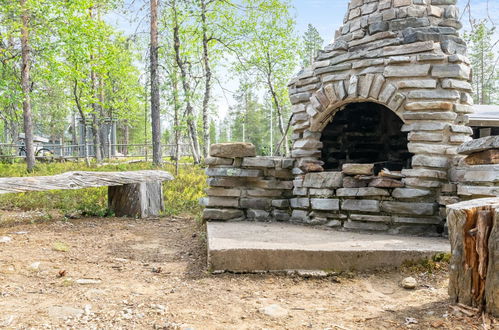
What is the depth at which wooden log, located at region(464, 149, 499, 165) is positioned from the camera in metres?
4.18

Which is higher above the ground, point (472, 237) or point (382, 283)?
point (472, 237)

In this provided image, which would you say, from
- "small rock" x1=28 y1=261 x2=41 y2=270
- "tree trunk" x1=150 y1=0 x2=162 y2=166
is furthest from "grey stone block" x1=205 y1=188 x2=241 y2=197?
"tree trunk" x1=150 y1=0 x2=162 y2=166

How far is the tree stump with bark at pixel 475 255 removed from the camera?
2426mm

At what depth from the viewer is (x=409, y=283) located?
3326mm

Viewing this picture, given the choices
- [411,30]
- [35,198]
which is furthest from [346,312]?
[35,198]

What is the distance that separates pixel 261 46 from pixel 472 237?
17.3 meters

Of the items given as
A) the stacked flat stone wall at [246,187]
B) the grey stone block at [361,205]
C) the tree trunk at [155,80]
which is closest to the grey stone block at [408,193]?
the grey stone block at [361,205]

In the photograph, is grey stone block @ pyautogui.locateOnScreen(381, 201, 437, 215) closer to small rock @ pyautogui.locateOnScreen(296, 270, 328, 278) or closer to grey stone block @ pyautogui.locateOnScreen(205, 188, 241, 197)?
small rock @ pyautogui.locateOnScreen(296, 270, 328, 278)

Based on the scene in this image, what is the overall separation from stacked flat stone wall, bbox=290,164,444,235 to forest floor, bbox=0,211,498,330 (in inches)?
47.0

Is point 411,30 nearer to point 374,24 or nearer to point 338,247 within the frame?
point 374,24

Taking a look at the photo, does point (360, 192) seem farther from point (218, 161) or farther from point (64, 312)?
point (64, 312)

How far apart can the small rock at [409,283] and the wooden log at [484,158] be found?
178cm

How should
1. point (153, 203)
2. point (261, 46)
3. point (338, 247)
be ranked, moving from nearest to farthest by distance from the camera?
point (338, 247) < point (153, 203) < point (261, 46)

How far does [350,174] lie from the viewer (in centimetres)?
516
